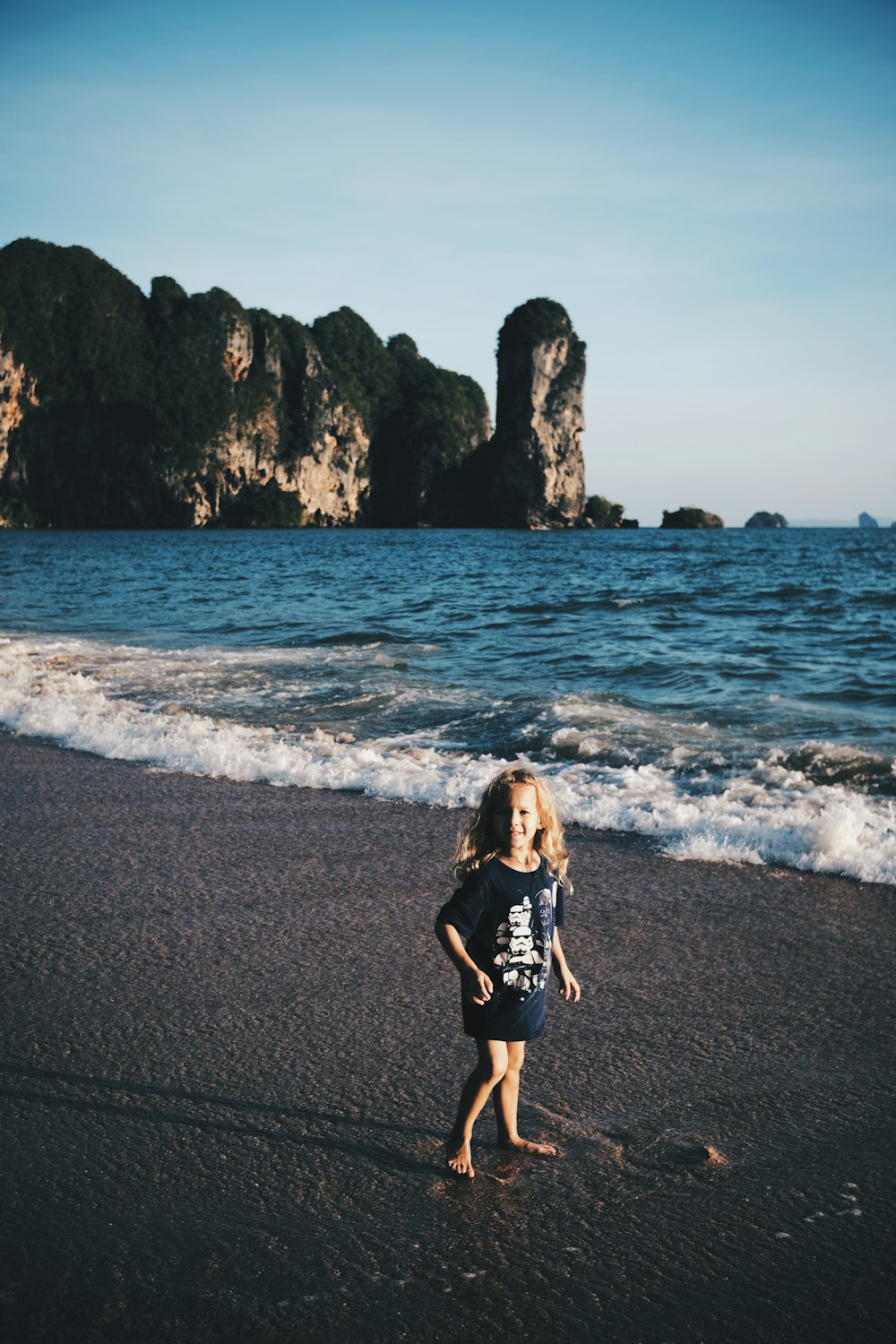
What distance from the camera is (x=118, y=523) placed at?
122188 mm

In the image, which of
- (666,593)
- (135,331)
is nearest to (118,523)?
(135,331)

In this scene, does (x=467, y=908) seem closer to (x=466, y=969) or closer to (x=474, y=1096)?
(x=466, y=969)

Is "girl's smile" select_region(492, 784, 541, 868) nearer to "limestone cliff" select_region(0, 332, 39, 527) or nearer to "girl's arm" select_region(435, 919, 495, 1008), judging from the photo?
"girl's arm" select_region(435, 919, 495, 1008)

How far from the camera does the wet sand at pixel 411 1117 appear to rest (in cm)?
221

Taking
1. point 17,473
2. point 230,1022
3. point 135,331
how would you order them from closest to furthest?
point 230,1022 → point 17,473 → point 135,331

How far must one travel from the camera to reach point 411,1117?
2930mm

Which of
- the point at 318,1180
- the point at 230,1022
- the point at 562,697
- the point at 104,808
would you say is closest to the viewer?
the point at 318,1180

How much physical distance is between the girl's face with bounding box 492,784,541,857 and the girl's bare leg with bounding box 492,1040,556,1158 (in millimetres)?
528

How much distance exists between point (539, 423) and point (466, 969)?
119m

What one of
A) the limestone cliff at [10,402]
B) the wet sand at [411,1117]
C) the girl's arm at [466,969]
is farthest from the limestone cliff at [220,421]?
the girl's arm at [466,969]

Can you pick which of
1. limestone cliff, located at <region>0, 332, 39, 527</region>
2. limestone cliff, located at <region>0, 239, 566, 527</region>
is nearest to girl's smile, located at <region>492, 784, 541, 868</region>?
limestone cliff, located at <region>0, 239, 566, 527</region>

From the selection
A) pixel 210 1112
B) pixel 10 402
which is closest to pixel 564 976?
pixel 210 1112

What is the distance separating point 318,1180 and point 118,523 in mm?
126837

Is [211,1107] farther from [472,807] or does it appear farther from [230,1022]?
[472,807]
